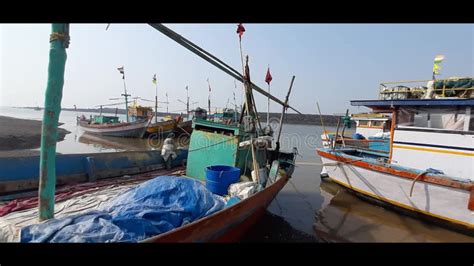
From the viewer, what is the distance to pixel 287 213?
684 centimetres

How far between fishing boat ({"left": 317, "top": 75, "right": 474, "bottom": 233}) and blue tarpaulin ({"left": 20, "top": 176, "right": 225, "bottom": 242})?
551 cm

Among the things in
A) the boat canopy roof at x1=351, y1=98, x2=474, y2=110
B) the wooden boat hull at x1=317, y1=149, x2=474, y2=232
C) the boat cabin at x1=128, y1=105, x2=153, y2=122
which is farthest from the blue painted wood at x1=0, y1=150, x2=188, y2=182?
the boat cabin at x1=128, y1=105, x2=153, y2=122

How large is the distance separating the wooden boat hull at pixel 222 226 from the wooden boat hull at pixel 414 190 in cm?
411

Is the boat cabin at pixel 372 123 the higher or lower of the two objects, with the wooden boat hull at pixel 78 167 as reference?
higher

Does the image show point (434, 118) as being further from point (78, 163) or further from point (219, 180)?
point (78, 163)

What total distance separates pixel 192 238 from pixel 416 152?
7151mm

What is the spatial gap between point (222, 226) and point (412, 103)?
6.73 meters

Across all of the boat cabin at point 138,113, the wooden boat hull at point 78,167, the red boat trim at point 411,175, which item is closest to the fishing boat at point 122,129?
the boat cabin at point 138,113

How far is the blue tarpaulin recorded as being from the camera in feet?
7.95

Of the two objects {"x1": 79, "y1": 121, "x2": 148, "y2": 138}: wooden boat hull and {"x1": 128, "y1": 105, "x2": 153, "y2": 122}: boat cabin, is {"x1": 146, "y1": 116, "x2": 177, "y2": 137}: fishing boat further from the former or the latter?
{"x1": 128, "y1": 105, "x2": 153, "y2": 122}: boat cabin

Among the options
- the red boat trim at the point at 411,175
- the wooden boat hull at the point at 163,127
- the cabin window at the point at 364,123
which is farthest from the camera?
the wooden boat hull at the point at 163,127

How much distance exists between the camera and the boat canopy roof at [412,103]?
609 centimetres

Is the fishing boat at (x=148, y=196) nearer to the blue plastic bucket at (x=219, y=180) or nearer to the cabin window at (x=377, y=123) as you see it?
the blue plastic bucket at (x=219, y=180)
